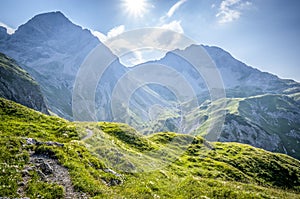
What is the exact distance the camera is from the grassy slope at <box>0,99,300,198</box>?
61.0 ft

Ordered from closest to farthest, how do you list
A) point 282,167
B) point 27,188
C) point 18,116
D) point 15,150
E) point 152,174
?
point 27,188 → point 15,150 → point 152,174 → point 18,116 → point 282,167

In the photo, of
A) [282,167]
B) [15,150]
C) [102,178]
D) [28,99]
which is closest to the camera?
[15,150]

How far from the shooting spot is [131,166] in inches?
1122

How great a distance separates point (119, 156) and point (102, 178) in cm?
784

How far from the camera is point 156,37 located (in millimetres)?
60188

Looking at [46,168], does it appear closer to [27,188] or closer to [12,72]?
[27,188]

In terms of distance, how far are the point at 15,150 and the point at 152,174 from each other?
15815 mm

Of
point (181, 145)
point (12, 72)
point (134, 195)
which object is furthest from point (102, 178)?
point (12, 72)

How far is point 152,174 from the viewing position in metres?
28.1

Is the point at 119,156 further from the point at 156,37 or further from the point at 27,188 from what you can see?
the point at 156,37

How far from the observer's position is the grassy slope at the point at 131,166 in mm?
18594

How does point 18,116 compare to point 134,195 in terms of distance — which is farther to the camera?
point 18,116

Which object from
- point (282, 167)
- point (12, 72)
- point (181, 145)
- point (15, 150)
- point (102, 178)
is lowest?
point (282, 167)

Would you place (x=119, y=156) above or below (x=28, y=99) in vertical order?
below
